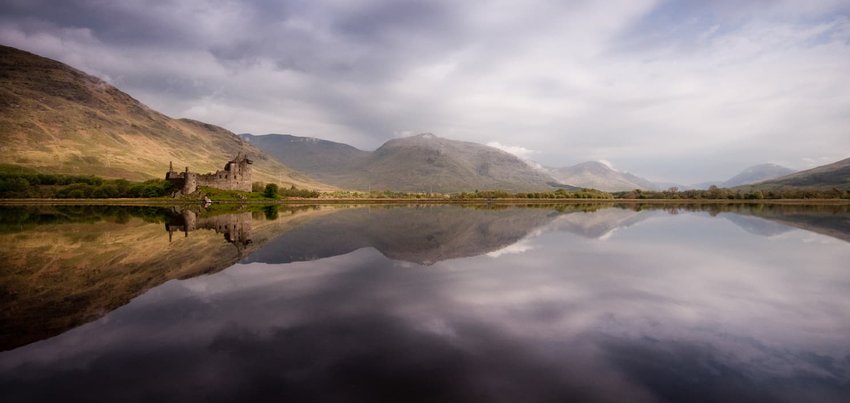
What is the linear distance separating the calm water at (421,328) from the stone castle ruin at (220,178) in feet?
279

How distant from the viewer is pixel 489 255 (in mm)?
21906

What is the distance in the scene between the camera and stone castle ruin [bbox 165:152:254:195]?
97.6 metres

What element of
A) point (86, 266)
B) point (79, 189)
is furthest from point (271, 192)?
point (86, 266)

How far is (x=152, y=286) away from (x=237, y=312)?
519 cm

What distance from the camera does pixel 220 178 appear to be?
340 feet

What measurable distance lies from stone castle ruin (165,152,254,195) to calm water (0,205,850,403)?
84975 millimetres

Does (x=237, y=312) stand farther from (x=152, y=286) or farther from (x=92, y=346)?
(x=152, y=286)

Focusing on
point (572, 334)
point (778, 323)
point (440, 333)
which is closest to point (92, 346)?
point (440, 333)

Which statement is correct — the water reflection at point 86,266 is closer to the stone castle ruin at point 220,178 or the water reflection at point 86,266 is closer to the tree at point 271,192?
the stone castle ruin at point 220,178

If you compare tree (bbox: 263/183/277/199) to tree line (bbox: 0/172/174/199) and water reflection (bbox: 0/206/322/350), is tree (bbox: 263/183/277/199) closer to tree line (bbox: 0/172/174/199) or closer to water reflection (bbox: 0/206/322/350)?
tree line (bbox: 0/172/174/199)

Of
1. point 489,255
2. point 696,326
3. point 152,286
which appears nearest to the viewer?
point 696,326

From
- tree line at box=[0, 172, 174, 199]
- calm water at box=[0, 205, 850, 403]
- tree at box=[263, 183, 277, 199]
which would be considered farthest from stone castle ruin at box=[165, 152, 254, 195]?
calm water at box=[0, 205, 850, 403]

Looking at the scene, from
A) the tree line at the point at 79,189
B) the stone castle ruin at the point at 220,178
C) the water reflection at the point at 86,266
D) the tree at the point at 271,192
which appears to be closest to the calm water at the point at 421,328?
the water reflection at the point at 86,266

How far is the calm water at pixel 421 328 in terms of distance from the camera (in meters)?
6.93
